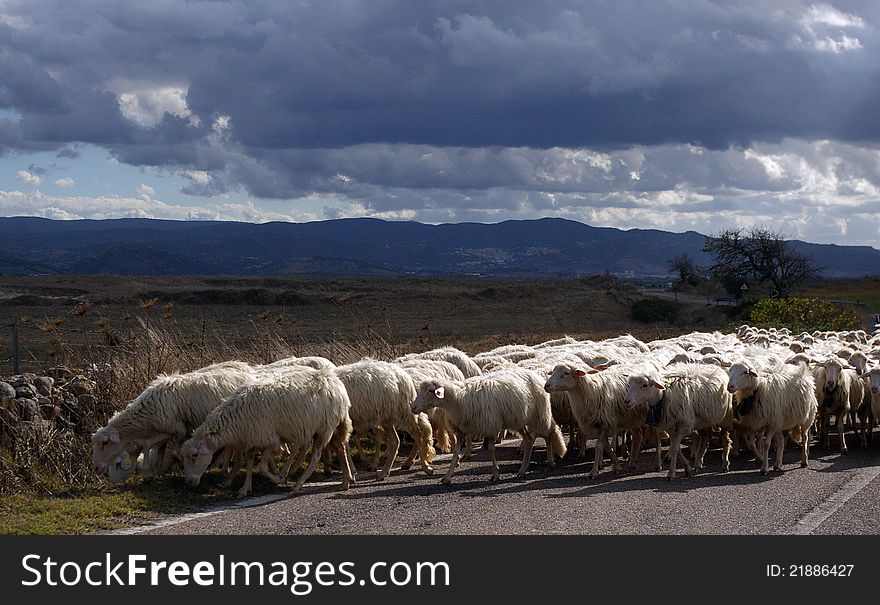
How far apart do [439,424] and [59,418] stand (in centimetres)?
631

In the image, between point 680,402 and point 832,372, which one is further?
point 832,372

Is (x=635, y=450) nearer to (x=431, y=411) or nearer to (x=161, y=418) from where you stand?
(x=431, y=411)

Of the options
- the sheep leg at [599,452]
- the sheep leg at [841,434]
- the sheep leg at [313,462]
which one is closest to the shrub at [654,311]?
the sheep leg at [841,434]

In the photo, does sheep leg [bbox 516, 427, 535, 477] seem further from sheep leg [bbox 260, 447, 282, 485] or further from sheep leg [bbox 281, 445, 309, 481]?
sheep leg [bbox 260, 447, 282, 485]

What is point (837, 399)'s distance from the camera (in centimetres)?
1561

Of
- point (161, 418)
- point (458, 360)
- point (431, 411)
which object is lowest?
point (431, 411)

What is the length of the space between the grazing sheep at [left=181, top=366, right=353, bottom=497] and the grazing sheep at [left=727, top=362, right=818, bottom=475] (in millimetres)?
6039

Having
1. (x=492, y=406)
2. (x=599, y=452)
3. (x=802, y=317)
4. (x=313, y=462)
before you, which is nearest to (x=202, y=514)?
(x=313, y=462)

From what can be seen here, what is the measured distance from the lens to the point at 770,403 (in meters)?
13.8

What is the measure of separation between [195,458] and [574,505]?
5.18 metres

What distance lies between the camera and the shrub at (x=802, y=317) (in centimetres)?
3378
